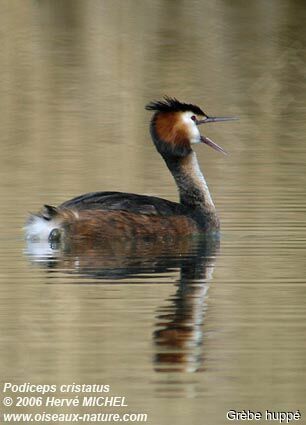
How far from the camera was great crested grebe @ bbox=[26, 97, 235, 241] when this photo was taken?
12562 millimetres

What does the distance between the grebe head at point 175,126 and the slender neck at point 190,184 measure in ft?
0.20

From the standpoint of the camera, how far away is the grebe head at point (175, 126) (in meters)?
13.7

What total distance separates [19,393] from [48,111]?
42.8 ft

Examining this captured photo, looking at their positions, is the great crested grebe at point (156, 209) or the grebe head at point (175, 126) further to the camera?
the grebe head at point (175, 126)

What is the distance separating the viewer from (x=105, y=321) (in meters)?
9.88

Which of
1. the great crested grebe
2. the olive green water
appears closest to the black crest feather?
the great crested grebe

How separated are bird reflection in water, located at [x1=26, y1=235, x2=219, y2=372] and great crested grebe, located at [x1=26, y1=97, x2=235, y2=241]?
0.08 m

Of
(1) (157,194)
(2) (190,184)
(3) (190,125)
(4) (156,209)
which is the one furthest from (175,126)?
(1) (157,194)

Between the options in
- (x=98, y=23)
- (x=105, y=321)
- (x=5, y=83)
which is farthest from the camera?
(x=98, y=23)

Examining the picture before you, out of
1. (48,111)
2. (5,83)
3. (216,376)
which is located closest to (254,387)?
(216,376)

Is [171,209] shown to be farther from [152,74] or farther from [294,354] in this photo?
[152,74]

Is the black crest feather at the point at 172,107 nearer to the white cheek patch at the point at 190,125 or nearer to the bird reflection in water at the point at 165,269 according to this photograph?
the white cheek patch at the point at 190,125

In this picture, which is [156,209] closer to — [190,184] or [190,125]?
[190,184]

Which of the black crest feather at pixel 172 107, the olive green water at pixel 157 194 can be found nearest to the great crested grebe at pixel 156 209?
the black crest feather at pixel 172 107
